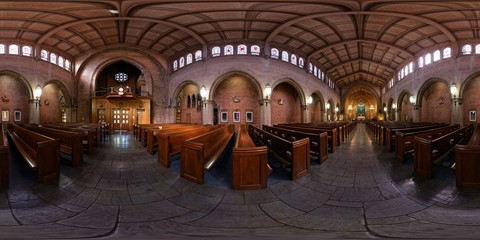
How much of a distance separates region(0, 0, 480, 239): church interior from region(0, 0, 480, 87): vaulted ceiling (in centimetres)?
13

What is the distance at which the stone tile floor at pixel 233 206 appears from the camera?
8.86ft

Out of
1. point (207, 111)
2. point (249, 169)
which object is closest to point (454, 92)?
point (207, 111)

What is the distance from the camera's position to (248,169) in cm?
414

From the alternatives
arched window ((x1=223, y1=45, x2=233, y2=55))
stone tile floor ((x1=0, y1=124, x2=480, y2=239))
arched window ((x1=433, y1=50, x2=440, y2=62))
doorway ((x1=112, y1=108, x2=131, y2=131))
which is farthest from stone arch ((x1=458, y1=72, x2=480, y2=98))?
doorway ((x1=112, y1=108, x2=131, y2=131))

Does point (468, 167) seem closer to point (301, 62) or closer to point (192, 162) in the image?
point (192, 162)

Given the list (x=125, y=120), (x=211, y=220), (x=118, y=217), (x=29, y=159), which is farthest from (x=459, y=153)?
(x=125, y=120)

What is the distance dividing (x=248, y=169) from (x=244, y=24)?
1226 centimetres

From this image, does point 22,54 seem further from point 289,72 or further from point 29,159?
point 289,72

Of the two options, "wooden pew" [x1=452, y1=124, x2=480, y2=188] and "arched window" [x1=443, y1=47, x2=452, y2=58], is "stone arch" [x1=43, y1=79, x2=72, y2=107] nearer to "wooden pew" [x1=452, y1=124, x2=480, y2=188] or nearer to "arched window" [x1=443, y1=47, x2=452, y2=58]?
"wooden pew" [x1=452, y1=124, x2=480, y2=188]

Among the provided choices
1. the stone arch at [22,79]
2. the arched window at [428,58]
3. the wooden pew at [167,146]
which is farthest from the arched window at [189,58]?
the arched window at [428,58]

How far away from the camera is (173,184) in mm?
4430

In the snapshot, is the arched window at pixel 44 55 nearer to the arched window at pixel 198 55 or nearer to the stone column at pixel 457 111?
the arched window at pixel 198 55

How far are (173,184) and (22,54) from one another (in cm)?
1935

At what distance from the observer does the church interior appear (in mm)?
3172
